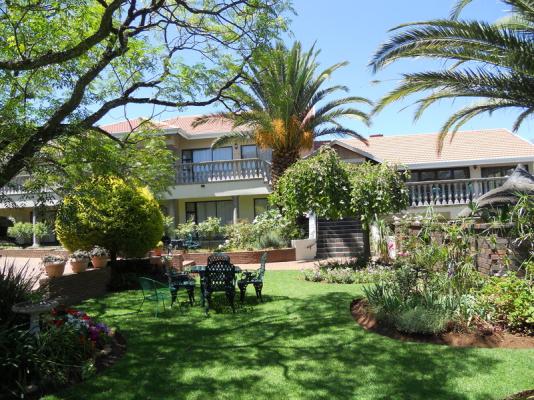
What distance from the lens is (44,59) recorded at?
671 centimetres

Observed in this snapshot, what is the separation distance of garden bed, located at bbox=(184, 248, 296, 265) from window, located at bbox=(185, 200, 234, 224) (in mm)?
8788

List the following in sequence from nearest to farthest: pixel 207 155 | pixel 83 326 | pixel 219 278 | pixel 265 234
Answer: pixel 83 326, pixel 219 278, pixel 265 234, pixel 207 155

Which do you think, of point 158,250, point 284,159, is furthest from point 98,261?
point 284,159

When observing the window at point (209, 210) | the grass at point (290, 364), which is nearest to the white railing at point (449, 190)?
the window at point (209, 210)

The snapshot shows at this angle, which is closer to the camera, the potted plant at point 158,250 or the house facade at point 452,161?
the potted plant at point 158,250

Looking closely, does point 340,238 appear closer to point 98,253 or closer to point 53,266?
point 98,253

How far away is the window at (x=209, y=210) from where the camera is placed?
27.6 m

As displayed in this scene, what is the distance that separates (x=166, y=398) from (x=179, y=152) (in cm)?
2362

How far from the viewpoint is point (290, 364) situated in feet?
20.4

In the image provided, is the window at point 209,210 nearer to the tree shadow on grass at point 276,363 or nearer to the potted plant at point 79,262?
the potted plant at point 79,262

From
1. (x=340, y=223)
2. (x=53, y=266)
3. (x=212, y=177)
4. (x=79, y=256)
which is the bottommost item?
(x=53, y=266)

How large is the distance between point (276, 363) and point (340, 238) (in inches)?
554

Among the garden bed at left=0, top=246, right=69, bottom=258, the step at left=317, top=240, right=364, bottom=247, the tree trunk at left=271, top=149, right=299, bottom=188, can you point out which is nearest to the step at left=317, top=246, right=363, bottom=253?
the step at left=317, top=240, right=364, bottom=247

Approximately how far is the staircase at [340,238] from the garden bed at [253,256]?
1.50 meters
